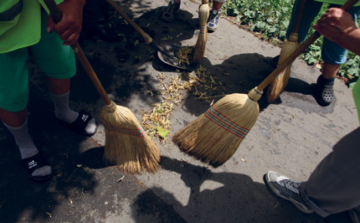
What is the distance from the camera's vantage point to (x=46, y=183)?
2.18m

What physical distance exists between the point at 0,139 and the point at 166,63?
82.6 inches

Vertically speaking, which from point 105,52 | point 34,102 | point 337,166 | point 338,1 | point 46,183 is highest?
point 338,1

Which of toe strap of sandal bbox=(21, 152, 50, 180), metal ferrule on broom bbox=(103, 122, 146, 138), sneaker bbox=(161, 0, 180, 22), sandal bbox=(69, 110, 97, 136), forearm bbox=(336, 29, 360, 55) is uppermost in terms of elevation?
forearm bbox=(336, 29, 360, 55)

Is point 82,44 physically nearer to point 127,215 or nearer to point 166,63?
point 166,63

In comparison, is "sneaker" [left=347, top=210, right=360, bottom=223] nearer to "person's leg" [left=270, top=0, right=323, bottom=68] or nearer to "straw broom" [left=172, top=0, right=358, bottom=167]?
"straw broom" [left=172, top=0, right=358, bottom=167]

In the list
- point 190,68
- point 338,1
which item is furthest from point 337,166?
point 190,68

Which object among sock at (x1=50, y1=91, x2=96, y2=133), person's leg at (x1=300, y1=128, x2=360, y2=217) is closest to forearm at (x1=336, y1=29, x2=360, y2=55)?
person's leg at (x1=300, y1=128, x2=360, y2=217)

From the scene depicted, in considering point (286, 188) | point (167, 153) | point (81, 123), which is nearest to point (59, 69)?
point (81, 123)

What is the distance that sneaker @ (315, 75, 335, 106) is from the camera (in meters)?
3.11

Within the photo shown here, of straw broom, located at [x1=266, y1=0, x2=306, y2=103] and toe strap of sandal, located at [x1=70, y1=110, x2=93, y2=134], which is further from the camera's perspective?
straw broom, located at [x1=266, y1=0, x2=306, y2=103]

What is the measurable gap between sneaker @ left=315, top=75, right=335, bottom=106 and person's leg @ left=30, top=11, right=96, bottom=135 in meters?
2.93

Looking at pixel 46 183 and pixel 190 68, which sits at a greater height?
pixel 190 68

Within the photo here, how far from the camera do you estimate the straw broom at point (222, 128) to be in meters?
1.93

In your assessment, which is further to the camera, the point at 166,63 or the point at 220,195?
the point at 166,63
